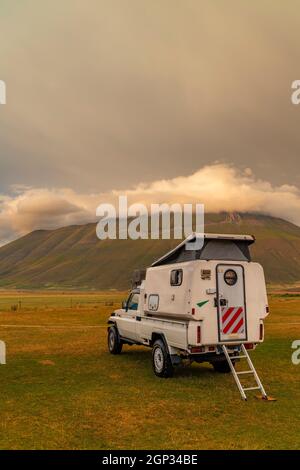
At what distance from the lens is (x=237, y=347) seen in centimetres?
1210

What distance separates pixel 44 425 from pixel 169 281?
5.62 meters

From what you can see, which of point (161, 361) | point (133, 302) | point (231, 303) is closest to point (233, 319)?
point (231, 303)

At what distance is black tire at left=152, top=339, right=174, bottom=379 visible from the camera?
40.7ft


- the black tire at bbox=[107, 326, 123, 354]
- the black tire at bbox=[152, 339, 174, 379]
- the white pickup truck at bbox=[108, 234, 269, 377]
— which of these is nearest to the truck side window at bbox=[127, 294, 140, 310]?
the black tire at bbox=[107, 326, 123, 354]

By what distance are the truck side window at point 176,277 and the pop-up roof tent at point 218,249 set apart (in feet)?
1.41

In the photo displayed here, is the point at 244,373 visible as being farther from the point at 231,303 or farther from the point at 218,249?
the point at 218,249

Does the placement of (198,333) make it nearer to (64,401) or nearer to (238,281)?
(238,281)

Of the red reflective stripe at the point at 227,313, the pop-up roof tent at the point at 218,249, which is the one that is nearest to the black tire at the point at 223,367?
the red reflective stripe at the point at 227,313

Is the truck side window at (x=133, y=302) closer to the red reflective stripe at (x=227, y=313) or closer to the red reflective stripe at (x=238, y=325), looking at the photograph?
the red reflective stripe at (x=227, y=313)

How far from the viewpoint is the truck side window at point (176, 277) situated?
12.2 meters

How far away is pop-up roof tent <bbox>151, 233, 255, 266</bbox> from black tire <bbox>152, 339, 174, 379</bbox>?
8.60 ft

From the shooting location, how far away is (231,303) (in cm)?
1182

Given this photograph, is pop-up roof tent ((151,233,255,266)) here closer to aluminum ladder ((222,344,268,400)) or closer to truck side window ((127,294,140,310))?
aluminum ladder ((222,344,268,400))
